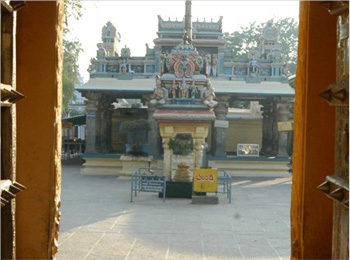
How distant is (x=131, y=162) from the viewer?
18.9 m

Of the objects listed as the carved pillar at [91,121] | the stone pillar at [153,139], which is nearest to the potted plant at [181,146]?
the stone pillar at [153,139]

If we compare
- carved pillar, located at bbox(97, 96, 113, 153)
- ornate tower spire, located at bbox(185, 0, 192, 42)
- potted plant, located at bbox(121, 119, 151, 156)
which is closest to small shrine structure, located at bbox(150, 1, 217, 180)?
potted plant, located at bbox(121, 119, 151, 156)

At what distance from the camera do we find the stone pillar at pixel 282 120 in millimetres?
20266

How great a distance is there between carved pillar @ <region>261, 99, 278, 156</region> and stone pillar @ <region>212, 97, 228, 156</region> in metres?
2.52

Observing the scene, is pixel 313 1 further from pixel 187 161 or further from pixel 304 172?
pixel 187 161

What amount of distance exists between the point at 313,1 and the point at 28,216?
2067 mm

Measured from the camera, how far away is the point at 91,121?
66.6ft

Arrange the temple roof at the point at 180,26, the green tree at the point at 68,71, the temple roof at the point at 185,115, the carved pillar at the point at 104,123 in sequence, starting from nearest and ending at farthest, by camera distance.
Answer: the temple roof at the point at 185,115
the carved pillar at the point at 104,123
the temple roof at the point at 180,26
the green tree at the point at 68,71

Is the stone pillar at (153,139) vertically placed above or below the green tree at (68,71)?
below

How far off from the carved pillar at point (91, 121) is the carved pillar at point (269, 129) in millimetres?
7707

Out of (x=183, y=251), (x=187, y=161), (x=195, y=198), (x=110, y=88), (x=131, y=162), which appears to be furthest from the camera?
(x=110, y=88)

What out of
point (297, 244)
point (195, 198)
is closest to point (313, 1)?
point (297, 244)

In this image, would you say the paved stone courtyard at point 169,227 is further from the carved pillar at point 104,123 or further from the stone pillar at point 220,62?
the stone pillar at point 220,62

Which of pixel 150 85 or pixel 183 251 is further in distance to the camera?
pixel 150 85
